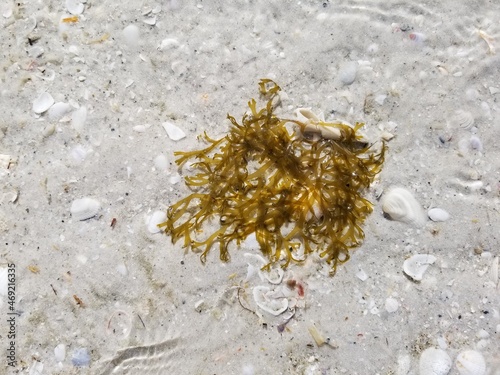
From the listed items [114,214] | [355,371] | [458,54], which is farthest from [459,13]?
[114,214]

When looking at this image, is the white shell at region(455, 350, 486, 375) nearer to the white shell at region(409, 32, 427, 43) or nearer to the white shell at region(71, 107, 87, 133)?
the white shell at region(409, 32, 427, 43)

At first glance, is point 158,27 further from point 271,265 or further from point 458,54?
point 458,54

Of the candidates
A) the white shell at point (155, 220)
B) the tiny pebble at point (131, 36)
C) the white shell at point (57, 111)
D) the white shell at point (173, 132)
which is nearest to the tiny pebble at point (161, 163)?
the white shell at point (173, 132)

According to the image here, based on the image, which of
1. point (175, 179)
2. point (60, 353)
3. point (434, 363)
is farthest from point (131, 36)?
point (434, 363)

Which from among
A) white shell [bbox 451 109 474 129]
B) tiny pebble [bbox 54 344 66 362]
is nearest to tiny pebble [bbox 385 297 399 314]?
white shell [bbox 451 109 474 129]

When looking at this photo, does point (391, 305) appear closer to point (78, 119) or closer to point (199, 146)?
point (199, 146)

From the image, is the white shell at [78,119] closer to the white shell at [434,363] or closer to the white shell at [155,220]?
the white shell at [155,220]
